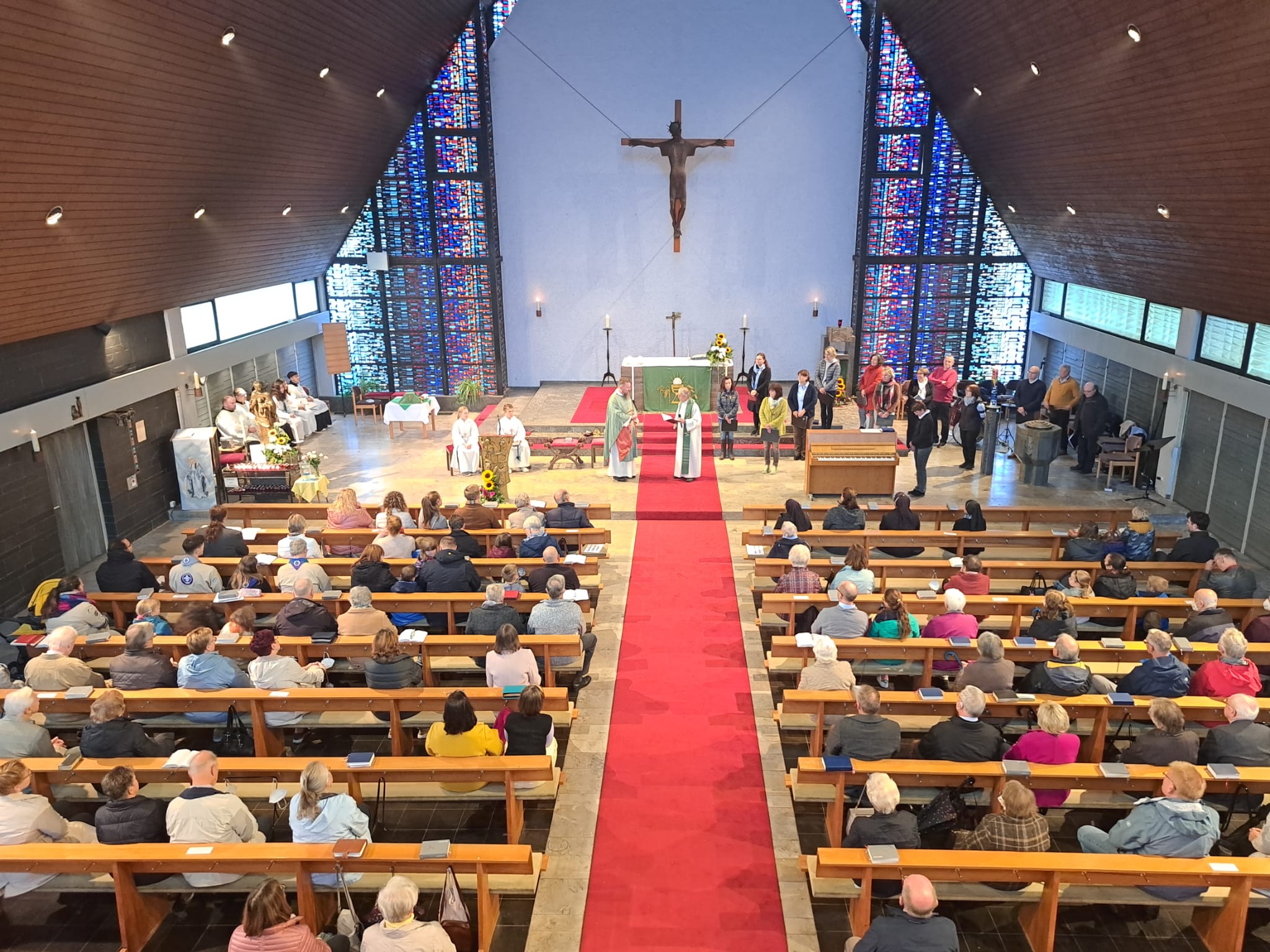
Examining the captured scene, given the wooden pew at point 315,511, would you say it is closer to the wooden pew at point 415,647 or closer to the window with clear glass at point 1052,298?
the wooden pew at point 415,647

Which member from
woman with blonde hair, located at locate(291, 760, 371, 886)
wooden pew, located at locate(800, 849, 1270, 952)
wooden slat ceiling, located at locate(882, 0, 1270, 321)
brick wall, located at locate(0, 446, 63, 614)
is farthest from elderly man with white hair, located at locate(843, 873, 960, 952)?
brick wall, located at locate(0, 446, 63, 614)

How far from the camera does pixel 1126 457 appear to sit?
13.9 metres

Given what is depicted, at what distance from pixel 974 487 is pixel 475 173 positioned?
1064 centimetres

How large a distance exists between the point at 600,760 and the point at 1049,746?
304 cm

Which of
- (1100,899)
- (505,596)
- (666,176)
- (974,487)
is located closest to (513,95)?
(666,176)

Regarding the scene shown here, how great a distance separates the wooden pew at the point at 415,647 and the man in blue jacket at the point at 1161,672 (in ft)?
13.1

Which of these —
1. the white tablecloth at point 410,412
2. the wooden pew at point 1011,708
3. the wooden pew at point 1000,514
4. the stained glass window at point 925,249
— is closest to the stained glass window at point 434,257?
the white tablecloth at point 410,412

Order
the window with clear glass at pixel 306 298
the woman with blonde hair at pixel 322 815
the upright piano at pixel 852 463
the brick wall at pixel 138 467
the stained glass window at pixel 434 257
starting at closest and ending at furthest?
the woman with blonde hair at pixel 322 815 → the brick wall at pixel 138 467 → the upright piano at pixel 852 463 → the stained glass window at pixel 434 257 → the window with clear glass at pixel 306 298

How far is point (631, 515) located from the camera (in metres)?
12.3

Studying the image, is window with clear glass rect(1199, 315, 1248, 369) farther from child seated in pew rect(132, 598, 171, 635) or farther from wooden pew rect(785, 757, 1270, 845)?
child seated in pew rect(132, 598, 171, 635)

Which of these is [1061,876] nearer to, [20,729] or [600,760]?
[600,760]

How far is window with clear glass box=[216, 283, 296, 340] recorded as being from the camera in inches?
611

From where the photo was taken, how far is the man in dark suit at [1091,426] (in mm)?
14555

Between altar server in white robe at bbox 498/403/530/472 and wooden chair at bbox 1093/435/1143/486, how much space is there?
8472mm
